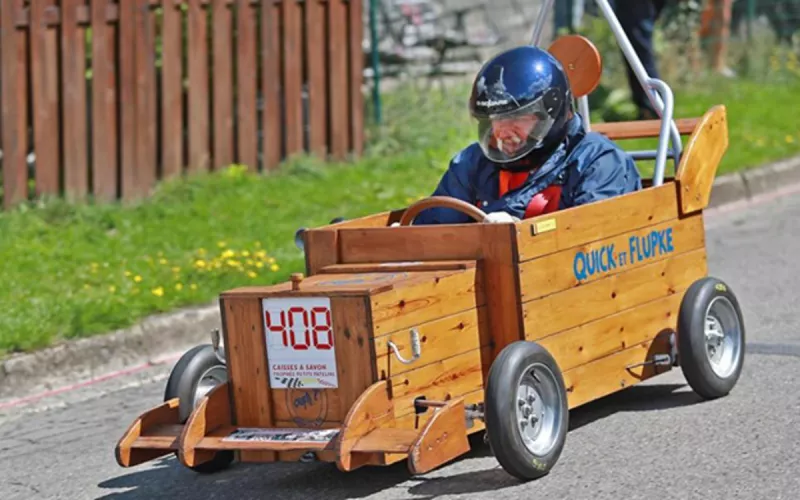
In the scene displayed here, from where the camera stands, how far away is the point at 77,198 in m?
11.0

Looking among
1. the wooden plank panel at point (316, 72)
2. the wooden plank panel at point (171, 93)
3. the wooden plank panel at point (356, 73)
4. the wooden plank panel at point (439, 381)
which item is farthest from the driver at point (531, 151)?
the wooden plank panel at point (356, 73)

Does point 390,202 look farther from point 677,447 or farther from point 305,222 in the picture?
point 677,447

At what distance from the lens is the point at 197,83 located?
1162 centimetres

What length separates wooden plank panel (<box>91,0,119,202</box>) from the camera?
11.0 meters

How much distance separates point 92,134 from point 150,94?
52cm

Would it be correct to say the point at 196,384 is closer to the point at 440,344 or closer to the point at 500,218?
the point at 440,344

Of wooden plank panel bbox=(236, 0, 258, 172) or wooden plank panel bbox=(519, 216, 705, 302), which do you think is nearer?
wooden plank panel bbox=(519, 216, 705, 302)

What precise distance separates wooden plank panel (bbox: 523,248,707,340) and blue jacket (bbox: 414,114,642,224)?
0.35 m

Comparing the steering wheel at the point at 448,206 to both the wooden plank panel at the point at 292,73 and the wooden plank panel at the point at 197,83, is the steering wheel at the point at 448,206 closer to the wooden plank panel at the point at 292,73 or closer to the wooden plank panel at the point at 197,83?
the wooden plank panel at the point at 197,83

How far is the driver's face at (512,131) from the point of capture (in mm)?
6266

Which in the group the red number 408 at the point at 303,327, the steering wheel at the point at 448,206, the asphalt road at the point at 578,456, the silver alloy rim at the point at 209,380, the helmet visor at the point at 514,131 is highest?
the helmet visor at the point at 514,131

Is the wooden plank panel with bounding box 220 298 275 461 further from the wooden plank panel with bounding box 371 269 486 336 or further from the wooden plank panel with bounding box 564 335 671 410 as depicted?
the wooden plank panel with bounding box 564 335 671 410

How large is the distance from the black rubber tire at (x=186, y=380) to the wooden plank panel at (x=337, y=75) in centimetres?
657

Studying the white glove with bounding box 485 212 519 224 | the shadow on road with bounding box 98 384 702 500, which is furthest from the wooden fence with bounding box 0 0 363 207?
the white glove with bounding box 485 212 519 224
